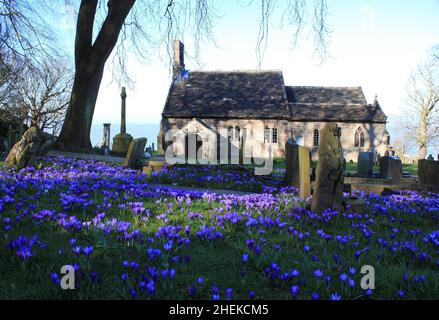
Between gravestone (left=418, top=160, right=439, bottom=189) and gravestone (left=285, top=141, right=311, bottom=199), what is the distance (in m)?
3.62

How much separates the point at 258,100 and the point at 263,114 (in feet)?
7.99

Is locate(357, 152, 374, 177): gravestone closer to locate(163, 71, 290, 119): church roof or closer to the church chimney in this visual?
locate(163, 71, 290, 119): church roof

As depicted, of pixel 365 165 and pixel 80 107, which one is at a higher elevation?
pixel 80 107

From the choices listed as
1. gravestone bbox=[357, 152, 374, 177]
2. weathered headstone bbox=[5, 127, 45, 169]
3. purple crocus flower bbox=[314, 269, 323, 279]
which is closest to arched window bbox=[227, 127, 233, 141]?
gravestone bbox=[357, 152, 374, 177]

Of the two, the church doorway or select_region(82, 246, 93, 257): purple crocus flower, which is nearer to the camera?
select_region(82, 246, 93, 257): purple crocus flower

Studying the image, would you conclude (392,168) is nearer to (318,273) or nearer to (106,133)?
(318,273)

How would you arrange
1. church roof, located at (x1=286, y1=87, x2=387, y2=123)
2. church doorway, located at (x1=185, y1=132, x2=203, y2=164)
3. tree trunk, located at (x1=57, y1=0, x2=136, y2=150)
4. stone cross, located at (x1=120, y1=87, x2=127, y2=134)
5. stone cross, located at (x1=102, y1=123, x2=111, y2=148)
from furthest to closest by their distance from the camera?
1. church roof, located at (x1=286, y1=87, x2=387, y2=123)
2. church doorway, located at (x1=185, y1=132, x2=203, y2=164)
3. stone cross, located at (x1=102, y1=123, x2=111, y2=148)
4. stone cross, located at (x1=120, y1=87, x2=127, y2=134)
5. tree trunk, located at (x1=57, y1=0, x2=136, y2=150)

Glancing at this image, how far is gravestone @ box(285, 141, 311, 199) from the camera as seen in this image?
7137 millimetres

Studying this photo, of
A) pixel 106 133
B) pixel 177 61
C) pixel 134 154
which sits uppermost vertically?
pixel 177 61

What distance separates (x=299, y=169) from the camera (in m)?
7.65

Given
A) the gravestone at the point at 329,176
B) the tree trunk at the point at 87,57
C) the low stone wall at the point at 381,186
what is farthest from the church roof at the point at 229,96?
the gravestone at the point at 329,176

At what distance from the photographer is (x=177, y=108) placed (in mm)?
40500

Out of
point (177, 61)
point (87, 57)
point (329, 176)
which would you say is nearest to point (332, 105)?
point (177, 61)

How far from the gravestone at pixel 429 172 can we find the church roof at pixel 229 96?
98.6ft
